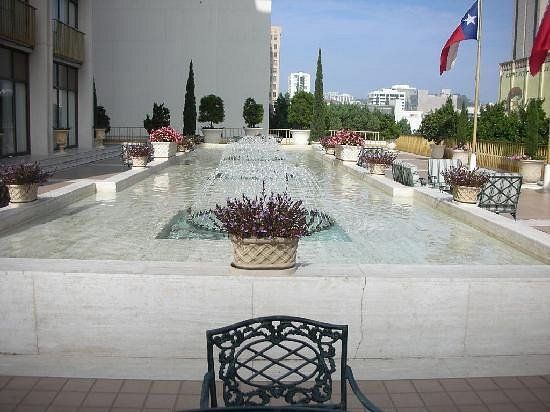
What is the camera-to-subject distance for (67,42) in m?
24.0

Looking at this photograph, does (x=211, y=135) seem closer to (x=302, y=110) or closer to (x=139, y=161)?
(x=302, y=110)

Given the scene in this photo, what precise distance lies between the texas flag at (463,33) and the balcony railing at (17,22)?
13.6 metres

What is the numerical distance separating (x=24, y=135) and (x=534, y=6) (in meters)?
36.2

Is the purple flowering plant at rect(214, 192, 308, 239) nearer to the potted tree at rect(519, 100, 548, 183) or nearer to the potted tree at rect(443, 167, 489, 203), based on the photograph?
the potted tree at rect(443, 167, 489, 203)

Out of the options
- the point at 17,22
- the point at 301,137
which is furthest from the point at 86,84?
the point at 301,137

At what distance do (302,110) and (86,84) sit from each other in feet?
53.1

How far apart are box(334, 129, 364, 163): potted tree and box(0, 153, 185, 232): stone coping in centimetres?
772


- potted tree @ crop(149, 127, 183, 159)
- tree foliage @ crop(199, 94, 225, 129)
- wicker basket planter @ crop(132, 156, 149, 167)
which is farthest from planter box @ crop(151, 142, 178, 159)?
tree foliage @ crop(199, 94, 225, 129)

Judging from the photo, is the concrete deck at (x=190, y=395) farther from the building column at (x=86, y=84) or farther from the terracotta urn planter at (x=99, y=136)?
the terracotta urn planter at (x=99, y=136)

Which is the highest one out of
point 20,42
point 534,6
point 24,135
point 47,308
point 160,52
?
point 534,6

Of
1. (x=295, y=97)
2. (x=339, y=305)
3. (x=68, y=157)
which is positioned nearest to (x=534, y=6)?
(x=295, y=97)

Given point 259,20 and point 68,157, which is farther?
point 259,20

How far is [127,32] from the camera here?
4250 cm

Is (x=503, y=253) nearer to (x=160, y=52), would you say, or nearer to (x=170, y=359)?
(x=170, y=359)
